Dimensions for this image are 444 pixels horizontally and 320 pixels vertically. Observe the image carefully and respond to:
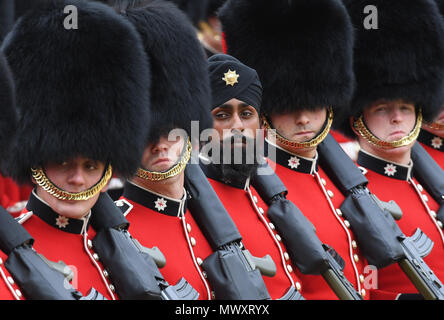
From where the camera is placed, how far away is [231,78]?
4.44 metres

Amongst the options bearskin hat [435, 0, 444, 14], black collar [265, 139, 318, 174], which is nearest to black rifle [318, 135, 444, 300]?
black collar [265, 139, 318, 174]

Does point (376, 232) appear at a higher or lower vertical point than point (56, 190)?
lower

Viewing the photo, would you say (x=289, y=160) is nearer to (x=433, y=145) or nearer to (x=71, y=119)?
(x=433, y=145)

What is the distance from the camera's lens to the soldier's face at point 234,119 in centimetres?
442

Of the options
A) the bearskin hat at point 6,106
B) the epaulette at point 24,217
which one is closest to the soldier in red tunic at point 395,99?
the epaulette at point 24,217

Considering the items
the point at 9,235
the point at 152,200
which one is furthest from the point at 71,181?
the point at 152,200

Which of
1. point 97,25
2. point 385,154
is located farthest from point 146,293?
point 385,154

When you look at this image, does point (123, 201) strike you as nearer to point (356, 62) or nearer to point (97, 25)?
point (97, 25)

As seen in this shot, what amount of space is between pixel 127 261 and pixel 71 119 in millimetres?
573

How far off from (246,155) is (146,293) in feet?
3.48

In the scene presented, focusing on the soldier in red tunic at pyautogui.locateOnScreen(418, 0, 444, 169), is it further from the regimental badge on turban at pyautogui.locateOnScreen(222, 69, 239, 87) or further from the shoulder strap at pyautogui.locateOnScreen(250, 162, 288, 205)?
the regimental badge on turban at pyautogui.locateOnScreen(222, 69, 239, 87)

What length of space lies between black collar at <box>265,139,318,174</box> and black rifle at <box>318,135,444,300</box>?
184 millimetres

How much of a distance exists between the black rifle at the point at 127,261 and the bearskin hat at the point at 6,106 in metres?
0.56

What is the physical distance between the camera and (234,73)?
4461 mm
